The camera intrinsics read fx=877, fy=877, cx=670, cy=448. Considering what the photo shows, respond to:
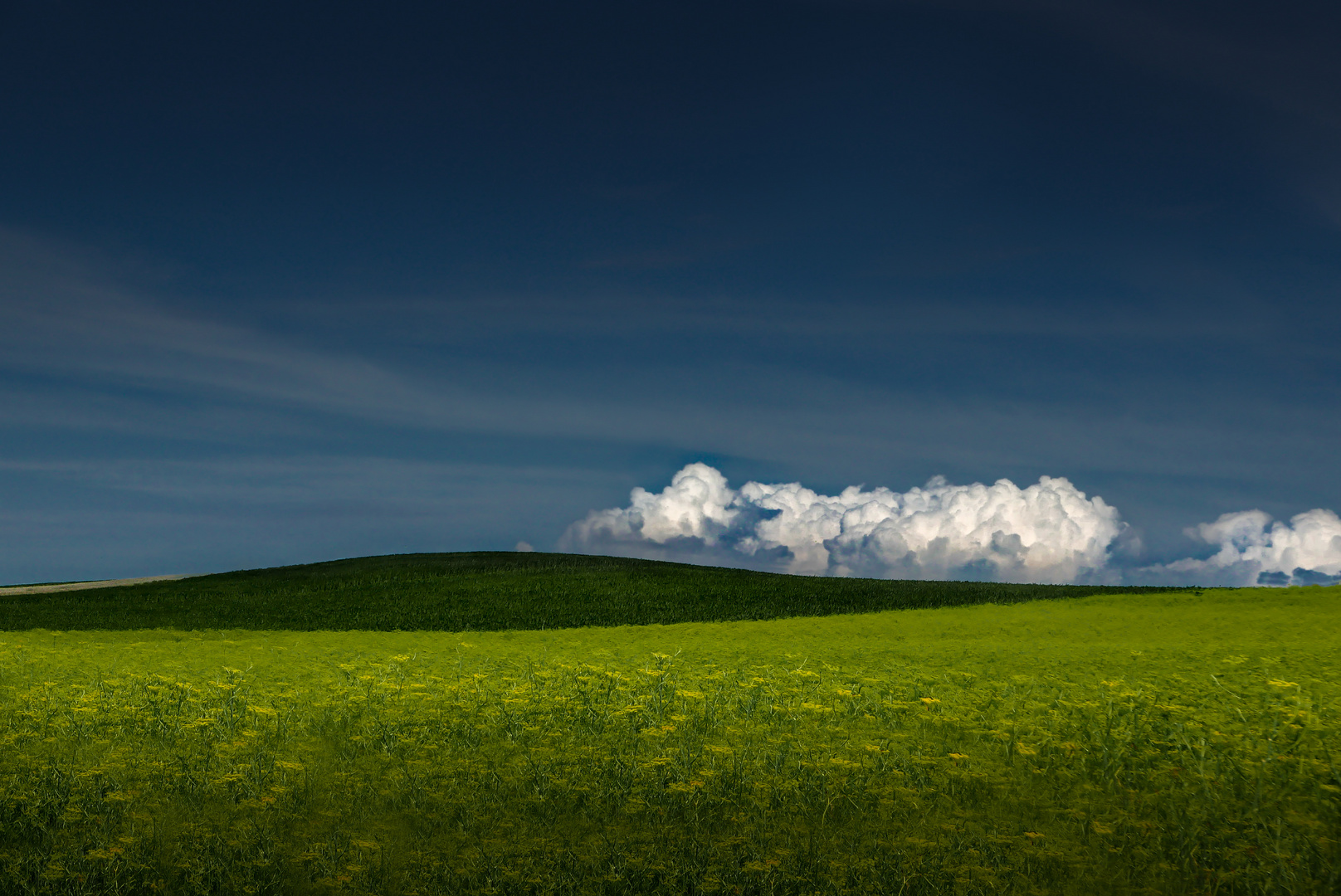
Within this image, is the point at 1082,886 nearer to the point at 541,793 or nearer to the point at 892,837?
the point at 892,837

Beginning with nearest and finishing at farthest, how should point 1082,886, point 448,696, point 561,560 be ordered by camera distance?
1. point 1082,886
2. point 448,696
3. point 561,560

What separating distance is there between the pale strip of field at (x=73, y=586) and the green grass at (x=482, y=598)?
474 cm

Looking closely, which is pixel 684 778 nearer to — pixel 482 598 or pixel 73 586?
pixel 482 598

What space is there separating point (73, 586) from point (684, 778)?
6337 cm

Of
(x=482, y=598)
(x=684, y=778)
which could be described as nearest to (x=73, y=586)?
(x=482, y=598)

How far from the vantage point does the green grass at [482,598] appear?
38094 millimetres

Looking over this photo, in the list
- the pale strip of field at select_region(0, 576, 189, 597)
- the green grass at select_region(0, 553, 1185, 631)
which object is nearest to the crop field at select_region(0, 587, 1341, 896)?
the green grass at select_region(0, 553, 1185, 631)

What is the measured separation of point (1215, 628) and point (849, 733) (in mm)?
20578

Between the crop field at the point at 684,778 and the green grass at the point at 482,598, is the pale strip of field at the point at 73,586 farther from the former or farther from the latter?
the crop field at the point at 684,778

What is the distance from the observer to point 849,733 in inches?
490

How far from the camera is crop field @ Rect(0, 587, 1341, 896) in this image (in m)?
8.35

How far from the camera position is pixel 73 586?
59188mm

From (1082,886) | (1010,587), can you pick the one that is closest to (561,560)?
(1010,587)

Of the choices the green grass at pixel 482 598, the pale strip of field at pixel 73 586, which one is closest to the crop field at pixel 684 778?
the green grass at pixel 482 598
